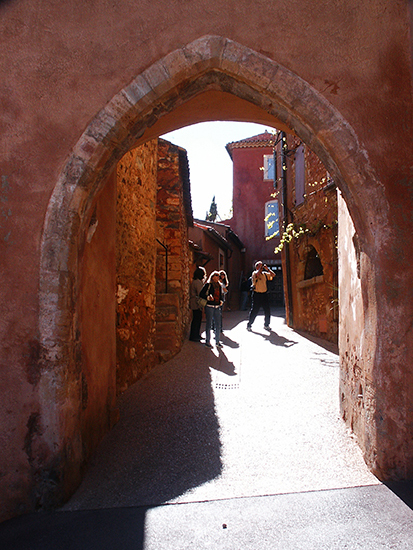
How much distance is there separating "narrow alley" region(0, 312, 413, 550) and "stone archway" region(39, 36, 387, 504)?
403 mm

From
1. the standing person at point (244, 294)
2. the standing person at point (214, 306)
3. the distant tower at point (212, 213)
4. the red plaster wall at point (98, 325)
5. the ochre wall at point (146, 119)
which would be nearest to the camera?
the ochre wall at point (146, 119)

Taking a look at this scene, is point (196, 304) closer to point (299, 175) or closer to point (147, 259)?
point (147, 259)

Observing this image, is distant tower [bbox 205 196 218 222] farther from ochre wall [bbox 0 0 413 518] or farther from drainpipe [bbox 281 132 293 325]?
ochre wall [bbox 0 0 413 518]

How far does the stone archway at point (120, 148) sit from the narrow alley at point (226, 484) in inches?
15.9

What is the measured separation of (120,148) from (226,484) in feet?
7.65

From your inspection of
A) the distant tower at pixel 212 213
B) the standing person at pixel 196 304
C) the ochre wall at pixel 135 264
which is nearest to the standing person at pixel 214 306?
the standing person at pixel 196 304

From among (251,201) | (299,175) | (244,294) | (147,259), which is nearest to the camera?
(147,259)

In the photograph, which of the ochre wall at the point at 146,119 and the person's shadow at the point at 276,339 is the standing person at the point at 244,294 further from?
the ochre wall at the point at 146,119

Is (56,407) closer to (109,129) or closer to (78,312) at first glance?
(78,312)

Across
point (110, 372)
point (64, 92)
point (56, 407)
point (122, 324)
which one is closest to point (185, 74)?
point (64, 92)

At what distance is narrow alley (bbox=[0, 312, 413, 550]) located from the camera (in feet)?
7.03

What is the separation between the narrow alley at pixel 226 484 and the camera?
214cm

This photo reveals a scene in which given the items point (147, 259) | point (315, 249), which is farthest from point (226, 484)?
point (315, 249)

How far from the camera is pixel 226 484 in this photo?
2723 millimetres
